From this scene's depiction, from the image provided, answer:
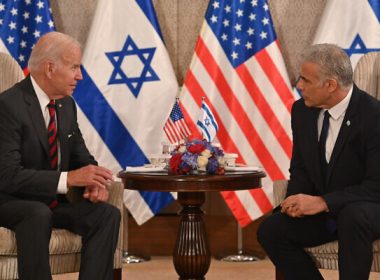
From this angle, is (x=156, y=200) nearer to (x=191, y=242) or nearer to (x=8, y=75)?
(x=191, y=242)

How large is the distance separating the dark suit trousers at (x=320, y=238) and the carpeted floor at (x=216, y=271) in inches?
50.2

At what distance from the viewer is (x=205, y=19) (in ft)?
18.4

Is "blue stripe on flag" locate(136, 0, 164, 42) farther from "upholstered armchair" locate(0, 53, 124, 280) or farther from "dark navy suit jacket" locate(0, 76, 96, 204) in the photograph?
"upholstered armchair" locate(0, 53, 124, 280)

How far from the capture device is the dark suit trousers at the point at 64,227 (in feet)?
11.5

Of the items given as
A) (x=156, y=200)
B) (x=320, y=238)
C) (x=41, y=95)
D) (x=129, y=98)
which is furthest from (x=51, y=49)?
(x=156, y=200)

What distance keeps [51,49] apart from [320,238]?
5.11ft

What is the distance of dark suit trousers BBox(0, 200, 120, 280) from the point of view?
11.5ft

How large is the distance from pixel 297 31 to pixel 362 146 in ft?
7.26

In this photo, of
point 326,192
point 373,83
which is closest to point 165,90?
point 373,83

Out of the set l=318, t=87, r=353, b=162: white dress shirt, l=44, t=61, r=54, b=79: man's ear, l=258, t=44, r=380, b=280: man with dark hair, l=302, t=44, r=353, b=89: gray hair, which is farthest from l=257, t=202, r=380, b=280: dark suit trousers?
l=44, t=61, r=54, b=79: man's ear

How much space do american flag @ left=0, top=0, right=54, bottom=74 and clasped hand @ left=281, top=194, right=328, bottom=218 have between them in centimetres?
253

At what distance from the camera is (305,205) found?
367cm

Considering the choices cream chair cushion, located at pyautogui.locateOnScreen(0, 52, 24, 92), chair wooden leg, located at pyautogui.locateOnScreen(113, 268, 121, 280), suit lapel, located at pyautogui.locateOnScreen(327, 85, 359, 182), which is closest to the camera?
suit lapel, located at pyautogui.locateOnScreen(327, 85, 359, 182)

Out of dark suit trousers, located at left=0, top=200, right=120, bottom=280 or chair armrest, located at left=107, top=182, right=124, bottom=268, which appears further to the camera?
chair armrest, located at left=107, top=182, right=124, bottom=268
